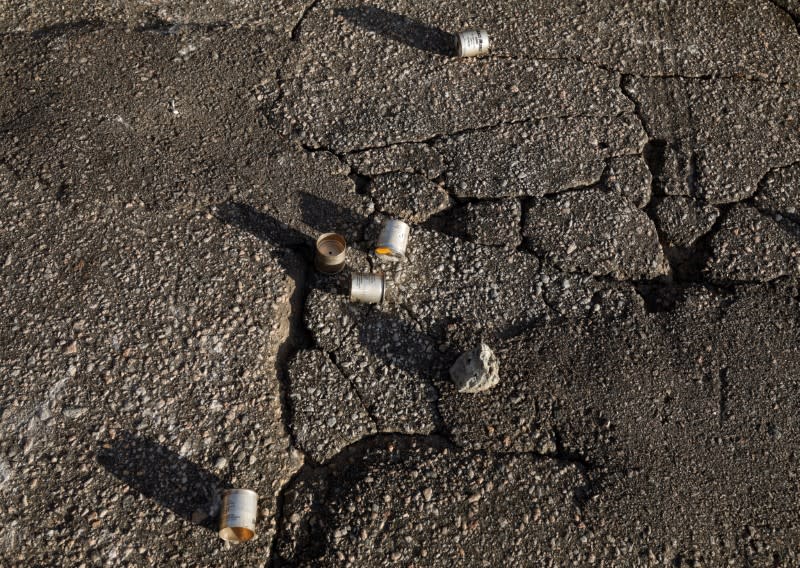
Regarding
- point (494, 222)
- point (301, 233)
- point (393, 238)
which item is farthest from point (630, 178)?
point (301, 233)

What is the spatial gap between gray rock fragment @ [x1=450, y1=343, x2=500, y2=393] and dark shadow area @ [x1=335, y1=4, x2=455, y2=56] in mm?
1912

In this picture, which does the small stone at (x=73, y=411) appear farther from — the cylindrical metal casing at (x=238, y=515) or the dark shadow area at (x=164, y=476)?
the cylindrical metal casing at (x=238, y=515)

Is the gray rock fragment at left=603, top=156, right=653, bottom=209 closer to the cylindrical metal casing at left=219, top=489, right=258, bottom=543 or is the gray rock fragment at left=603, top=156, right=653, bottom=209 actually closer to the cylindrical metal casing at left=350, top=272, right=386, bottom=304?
the cylindrical metal casing at left=350, top=272, right=386, bottom=304

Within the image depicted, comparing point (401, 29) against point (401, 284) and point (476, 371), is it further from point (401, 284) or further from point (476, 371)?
point (476, 371)

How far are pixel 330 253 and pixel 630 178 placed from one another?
5.45 feet

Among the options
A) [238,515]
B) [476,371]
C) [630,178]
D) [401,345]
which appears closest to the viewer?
[238,515]

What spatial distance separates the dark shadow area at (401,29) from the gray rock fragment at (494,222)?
1076mm

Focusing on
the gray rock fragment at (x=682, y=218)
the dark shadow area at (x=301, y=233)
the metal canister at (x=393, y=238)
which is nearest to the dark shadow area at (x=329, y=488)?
the dark shadow area at (x=301, y=233)

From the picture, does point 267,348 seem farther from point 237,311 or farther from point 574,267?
point 574,267

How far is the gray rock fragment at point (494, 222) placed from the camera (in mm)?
3293

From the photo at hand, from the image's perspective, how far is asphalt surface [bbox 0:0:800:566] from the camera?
2676mm

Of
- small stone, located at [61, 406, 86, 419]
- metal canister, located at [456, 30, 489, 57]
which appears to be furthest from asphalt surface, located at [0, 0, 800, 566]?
metal canister, located at [456, 30, 489, 57]

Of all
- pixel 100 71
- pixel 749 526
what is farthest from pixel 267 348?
pixel 749 526

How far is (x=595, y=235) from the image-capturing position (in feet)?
10.9
